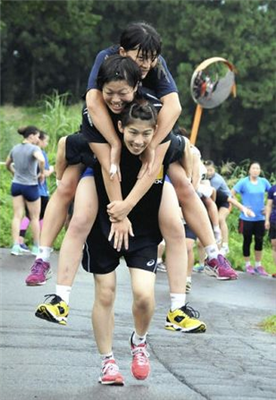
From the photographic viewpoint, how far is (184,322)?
6.64 metres

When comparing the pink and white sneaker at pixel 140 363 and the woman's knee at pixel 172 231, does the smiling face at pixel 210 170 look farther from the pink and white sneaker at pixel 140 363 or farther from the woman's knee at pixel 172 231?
the woman's knee at pixel 172 231

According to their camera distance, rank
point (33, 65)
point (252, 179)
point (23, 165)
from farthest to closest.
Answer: point (33, 65) → point (252, 179) → point (23, 165)

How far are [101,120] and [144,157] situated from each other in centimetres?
36

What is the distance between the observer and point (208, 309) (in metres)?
12.1

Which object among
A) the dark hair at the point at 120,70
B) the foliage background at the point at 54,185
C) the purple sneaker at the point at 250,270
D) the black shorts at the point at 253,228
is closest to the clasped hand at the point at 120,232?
the dark hair at the point at 120,70

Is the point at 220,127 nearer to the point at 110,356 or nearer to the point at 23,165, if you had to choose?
the point at 23,165

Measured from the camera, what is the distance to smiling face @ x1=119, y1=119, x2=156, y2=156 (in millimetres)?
5934

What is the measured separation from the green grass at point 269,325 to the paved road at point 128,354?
0.12m

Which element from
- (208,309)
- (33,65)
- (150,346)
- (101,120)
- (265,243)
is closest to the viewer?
(101,120)

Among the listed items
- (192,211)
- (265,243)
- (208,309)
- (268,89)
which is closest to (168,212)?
(192,211)

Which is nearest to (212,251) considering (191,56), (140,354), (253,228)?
(140,354)

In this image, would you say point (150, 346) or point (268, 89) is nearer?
point (150, 346)

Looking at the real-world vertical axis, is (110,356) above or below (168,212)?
below

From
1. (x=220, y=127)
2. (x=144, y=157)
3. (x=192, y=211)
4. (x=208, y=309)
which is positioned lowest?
(x=220, y=127)
